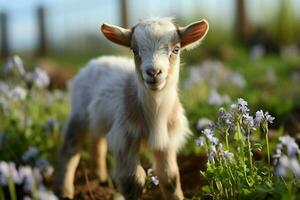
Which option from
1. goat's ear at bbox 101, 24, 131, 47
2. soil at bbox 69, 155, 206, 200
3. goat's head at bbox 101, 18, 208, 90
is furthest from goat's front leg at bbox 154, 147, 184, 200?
goat's ear at bbox 101, 24, 131, 47

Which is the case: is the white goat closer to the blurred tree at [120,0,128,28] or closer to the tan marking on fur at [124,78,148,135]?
the tan marking on fur at [124,78,148,135]

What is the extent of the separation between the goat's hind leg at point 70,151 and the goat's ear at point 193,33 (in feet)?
5.19

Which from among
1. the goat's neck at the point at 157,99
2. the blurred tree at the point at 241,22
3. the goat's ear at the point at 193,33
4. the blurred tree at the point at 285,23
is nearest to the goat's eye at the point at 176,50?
the goat's ear at the point at 193,33

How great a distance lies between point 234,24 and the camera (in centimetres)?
2111

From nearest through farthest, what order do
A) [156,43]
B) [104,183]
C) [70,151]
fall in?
1. [156,43]
2. [70,151]
3. [104,183]

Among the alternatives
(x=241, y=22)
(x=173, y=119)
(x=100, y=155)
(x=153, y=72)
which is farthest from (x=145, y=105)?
(x=241, y=22)

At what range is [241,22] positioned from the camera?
20.9m

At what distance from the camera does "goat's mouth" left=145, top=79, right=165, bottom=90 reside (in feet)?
14.0

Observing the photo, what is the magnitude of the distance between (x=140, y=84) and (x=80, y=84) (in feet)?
4.75

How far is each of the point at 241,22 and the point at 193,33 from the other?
16536 millimetres

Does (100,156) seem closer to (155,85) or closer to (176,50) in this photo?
(176,50)

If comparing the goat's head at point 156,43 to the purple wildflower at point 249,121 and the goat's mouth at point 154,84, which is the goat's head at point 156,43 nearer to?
the goat's mouth at point 154,84

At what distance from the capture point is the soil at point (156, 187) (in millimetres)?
5340

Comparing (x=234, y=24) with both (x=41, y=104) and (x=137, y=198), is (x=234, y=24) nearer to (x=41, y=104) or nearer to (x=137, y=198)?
(x=41, y=104)
